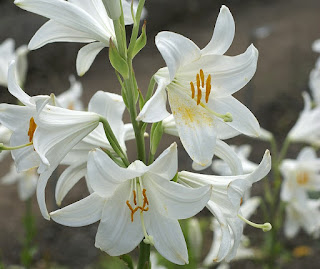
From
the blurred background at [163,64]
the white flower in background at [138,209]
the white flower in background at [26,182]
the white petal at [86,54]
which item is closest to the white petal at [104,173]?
the white flower in background at [138,209]

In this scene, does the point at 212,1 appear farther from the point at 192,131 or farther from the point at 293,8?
the point at 192,131

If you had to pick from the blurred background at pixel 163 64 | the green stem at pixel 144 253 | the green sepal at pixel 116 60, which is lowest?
the blurred background at pixel 163 64

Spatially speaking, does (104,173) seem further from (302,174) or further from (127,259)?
(302,174)

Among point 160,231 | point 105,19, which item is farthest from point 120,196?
point 105,19

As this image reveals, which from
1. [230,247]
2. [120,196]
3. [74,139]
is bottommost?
[230,247]

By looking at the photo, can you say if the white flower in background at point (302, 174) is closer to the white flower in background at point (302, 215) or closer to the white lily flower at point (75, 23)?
the white flower in background at point (302, 215)

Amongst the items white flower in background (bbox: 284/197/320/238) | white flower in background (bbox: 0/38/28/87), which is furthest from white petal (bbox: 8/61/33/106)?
white flower in background (bbox: 284/197/320/238)

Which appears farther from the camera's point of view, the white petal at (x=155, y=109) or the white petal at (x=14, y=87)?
the white petal at (x=14, y=87)

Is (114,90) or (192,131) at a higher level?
(192,131)
